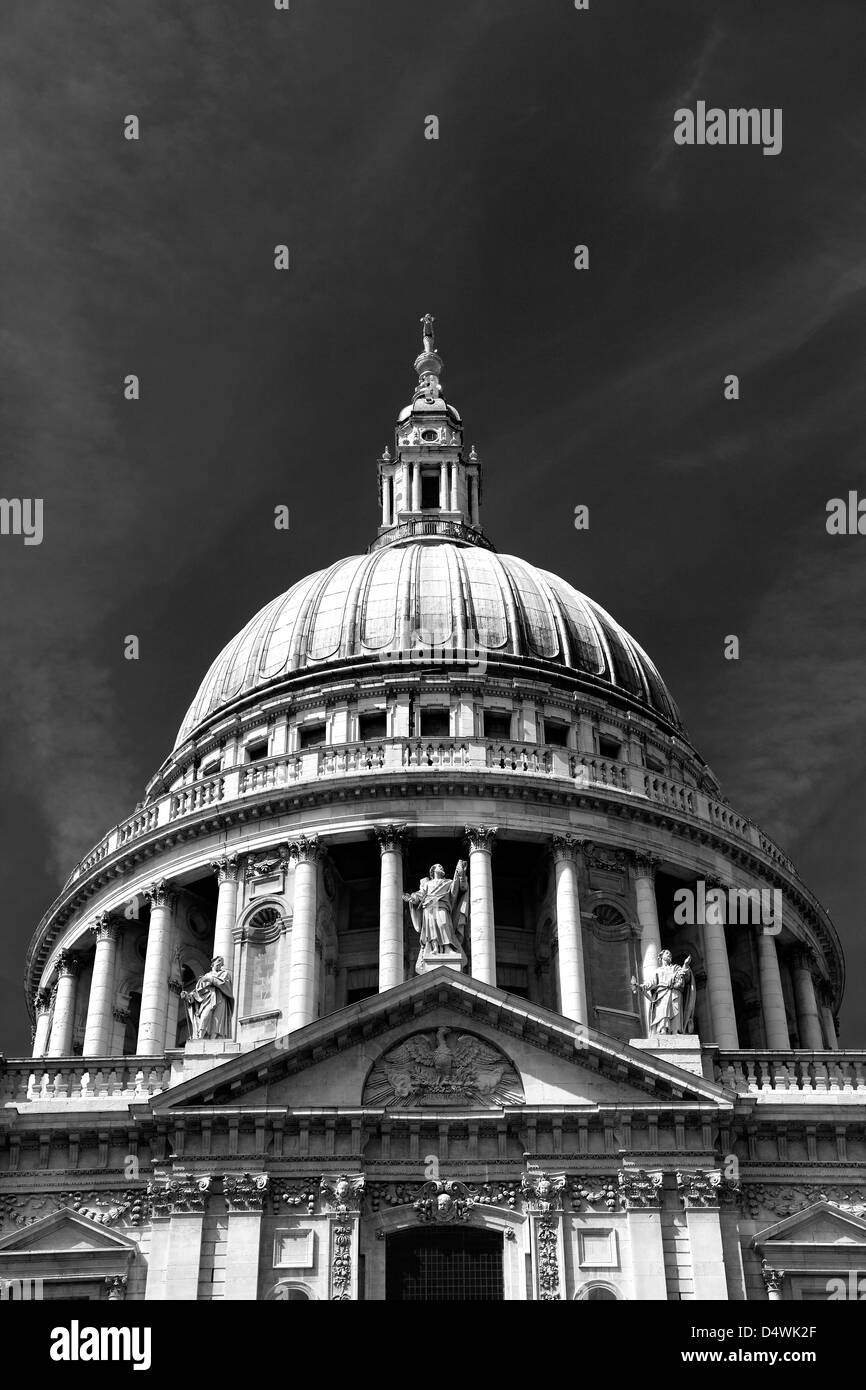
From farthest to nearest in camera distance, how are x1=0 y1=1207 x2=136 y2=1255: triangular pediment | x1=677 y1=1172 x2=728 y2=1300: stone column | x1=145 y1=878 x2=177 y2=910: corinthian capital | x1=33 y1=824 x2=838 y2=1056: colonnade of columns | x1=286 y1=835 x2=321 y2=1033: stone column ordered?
x1=145 y1=878 x2=177 y2=910: corinthian capital, x1=33 y1=824 x2=838 y2=1056: colonnade of columns, x1=286 y1=835 x2=321 y2=1033: stone column, x1=0 y1=1207 x2=136 y2=1255: triangular pediment, x1=677 y1=1172 x2=728 y2=1300: stone column

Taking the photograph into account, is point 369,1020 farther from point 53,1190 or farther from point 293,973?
point 293,973

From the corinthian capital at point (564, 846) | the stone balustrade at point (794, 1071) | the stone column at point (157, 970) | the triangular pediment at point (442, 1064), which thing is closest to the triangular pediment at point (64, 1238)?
the triangular pediment at point (442, 1064)

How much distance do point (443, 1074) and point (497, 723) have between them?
80.5 feet

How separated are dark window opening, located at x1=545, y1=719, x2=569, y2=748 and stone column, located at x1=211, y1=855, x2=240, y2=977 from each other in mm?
13040

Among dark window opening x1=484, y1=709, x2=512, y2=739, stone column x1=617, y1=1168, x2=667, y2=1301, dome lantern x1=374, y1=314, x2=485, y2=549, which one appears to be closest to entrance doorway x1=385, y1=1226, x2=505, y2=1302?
stone column x1=617, y1=1168, x2=667, y2=1301

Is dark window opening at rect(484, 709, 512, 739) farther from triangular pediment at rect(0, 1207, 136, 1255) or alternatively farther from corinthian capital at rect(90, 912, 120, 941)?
triangular pediment at rect(0, 1207, 136, 1255)

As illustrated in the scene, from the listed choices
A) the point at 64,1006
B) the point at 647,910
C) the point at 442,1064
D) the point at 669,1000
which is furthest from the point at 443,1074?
the point at 64,1006

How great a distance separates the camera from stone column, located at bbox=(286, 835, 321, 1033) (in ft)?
169

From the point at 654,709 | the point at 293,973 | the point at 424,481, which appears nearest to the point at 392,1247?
the point at 293,973

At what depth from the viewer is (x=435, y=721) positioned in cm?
6112

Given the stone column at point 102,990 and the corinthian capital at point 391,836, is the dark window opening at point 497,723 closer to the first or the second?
the corinthian capital at point 391,836

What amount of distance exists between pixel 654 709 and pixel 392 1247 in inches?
1361

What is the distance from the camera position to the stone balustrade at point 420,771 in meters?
56.6

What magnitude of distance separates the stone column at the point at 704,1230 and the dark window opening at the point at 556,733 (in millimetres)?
26815
